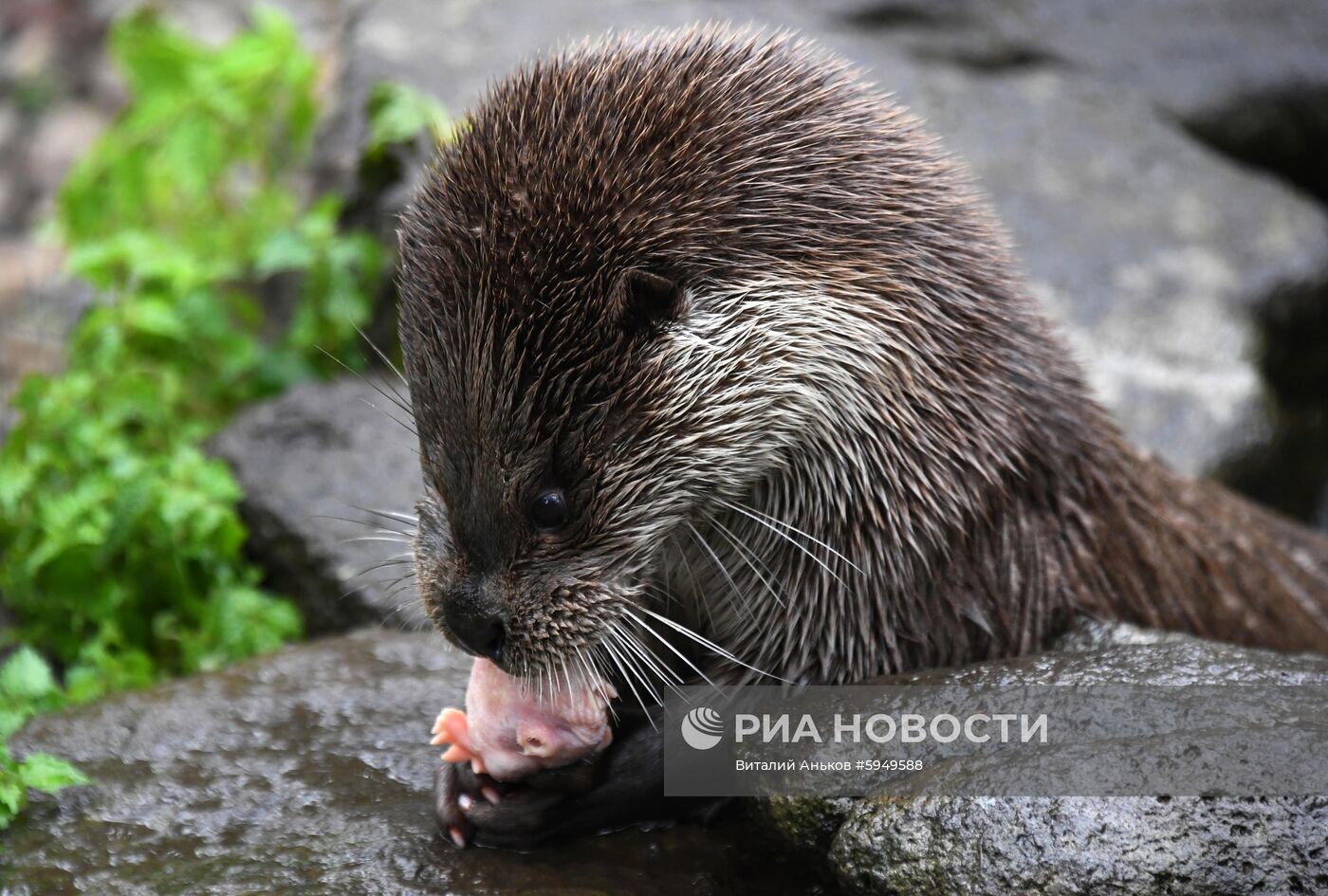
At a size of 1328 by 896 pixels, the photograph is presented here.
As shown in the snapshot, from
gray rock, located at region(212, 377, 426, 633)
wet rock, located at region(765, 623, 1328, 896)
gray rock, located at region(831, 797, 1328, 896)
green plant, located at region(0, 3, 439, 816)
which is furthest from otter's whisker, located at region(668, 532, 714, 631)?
gray rock, located at region(212, 377, 426, 633)

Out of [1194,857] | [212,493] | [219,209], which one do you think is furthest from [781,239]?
[219,209]

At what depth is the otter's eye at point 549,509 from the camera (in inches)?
109

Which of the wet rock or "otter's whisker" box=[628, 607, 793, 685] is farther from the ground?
"otter's whisker" box=[628, 607, 793, 685]

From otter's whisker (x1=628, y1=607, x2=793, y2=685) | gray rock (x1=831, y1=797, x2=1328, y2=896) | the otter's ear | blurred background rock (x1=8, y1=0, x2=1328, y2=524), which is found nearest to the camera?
gray rock (x1=831, y1=797, x2=1328, y2=896)

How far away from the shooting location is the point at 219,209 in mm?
6457

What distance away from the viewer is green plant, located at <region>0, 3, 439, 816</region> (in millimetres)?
4172

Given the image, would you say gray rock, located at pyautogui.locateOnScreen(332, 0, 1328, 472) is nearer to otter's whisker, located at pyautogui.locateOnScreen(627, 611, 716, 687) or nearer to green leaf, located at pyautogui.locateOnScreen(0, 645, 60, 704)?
otter's whisker, located at pyautogui.locateOnScreen(627, 611, 716, 687)

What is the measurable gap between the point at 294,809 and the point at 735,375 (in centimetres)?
132

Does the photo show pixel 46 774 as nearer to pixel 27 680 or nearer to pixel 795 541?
pixel 27 680

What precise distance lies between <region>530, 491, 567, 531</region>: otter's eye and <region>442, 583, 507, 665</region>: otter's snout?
176 millimetres

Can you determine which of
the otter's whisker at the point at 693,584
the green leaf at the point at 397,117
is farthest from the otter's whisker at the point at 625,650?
the green leaf at the point at 397,117

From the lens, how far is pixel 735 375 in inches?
110

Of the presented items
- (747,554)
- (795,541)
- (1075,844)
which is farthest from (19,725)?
(1075,844)

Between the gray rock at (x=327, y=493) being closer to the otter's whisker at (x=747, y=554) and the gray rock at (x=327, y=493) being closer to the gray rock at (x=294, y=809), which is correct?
the gray rock at (x=294, y=809)
